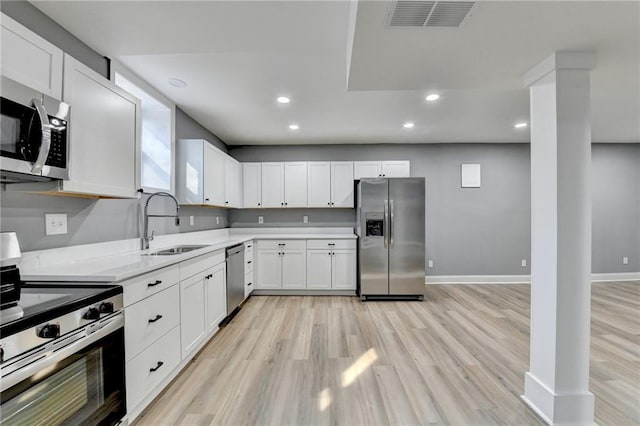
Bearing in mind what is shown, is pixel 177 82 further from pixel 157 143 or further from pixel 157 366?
pixel 157 366

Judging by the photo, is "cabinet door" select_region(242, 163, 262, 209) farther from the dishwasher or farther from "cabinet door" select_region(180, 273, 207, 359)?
"cabinet door" select_region(180, 273, 207, 359)

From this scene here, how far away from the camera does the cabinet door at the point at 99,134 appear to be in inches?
60.0

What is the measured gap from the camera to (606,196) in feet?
16.8

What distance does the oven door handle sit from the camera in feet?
3.14

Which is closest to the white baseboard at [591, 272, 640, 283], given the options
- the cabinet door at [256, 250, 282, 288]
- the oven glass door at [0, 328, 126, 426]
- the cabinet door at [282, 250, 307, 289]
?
the cabinet door at [282, 250, 307, 289]

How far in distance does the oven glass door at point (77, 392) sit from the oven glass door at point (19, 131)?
2.98ft

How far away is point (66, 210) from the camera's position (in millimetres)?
1854

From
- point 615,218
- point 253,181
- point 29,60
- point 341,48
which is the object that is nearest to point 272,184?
point 253,181

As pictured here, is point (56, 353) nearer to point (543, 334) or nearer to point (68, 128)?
point (68, 128)

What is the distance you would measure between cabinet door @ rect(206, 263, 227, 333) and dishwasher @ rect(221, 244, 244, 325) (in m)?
0.11

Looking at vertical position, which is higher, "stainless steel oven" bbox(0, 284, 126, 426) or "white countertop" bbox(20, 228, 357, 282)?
"white countertop" bbox(20, 228, 357, 282)

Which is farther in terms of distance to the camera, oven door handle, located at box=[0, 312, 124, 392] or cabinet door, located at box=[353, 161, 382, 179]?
cabinet door, located at box=[353, 161, 382, 179]

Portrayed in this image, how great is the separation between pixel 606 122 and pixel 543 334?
13.1 feet

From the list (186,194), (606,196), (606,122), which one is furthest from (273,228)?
(606,196)
